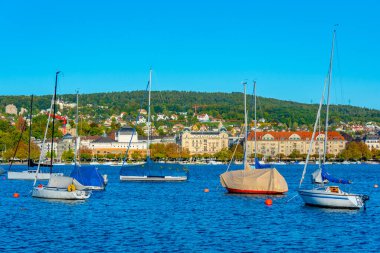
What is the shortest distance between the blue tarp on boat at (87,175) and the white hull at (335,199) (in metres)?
16.9

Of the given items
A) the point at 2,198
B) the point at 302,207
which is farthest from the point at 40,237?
the point at 2,198

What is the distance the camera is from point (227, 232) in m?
35.0

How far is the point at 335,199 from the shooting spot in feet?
140

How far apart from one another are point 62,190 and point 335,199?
50.9 feet

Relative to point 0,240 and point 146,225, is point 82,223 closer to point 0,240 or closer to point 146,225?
point 146,225

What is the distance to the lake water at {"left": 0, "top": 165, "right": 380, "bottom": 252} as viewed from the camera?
102 feet

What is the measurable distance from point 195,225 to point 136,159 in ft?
492

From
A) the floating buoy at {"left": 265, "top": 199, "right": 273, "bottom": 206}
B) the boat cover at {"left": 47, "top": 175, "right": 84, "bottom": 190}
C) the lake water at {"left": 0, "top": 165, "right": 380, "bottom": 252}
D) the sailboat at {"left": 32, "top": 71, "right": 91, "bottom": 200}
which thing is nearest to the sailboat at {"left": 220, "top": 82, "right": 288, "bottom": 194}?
the lake water at {"left": 0, "top": 165, "right": 380, "bottom": 252}

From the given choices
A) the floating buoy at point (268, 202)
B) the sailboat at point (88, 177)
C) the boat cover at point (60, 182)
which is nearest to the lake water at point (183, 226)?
the floating buoy at point (268, 202)

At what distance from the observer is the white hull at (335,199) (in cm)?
4244

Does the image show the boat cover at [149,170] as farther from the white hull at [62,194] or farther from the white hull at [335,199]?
the white hull at [335,199]

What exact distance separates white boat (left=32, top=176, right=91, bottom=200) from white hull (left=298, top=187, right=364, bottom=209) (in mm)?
13156

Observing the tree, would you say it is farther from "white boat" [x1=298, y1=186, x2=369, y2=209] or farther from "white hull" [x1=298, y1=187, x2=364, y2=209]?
"white boat" [x1=298, y1=186, x2=369, y2=209]

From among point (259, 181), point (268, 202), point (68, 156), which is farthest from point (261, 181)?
point (68, 156)
